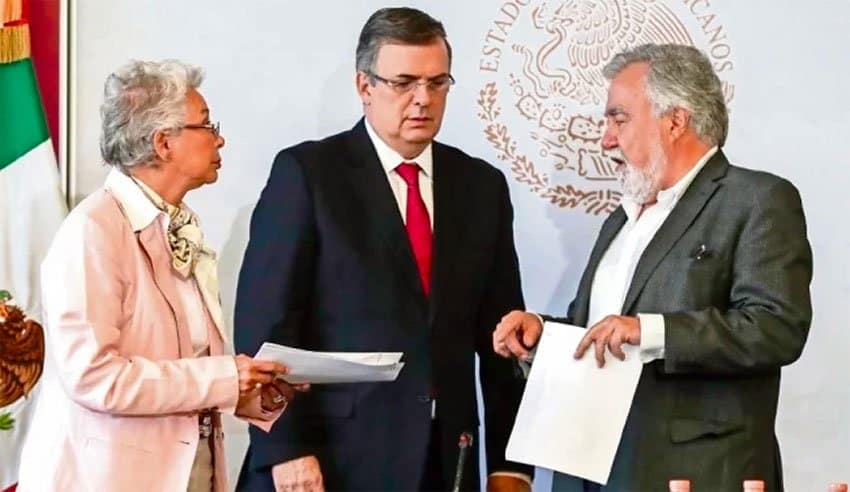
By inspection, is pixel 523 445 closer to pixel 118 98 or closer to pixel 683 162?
pixel 683 162

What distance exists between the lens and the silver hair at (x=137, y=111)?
2943 millimetres

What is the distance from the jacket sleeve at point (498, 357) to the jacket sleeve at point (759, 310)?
1.90ft

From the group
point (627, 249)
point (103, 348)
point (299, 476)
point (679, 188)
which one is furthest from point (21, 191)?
point (679, 188)

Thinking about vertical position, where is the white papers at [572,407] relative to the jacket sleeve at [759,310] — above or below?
below

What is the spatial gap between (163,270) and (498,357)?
0.88 metres

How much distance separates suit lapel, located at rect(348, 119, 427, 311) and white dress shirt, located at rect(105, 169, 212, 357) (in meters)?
0.43

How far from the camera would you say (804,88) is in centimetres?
386

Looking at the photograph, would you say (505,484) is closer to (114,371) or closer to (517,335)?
(517,335)

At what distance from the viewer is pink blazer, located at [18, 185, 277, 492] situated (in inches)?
108

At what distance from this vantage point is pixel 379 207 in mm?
3221

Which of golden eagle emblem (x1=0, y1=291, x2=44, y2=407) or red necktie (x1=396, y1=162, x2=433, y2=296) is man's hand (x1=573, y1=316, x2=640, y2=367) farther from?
golden eagle emblem (x1=0, y1=291, x2=44, y2=407)

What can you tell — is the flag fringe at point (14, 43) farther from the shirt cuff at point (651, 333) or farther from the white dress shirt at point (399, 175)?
the shirt cuff at point (651, 333)

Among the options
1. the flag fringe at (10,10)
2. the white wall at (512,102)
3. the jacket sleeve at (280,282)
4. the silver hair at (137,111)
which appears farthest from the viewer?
the white wall at (512,102)

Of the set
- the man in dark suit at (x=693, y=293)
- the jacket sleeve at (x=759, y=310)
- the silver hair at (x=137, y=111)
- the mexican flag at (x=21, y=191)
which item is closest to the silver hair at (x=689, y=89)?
the man in dark suit at (x=693, y=293)
